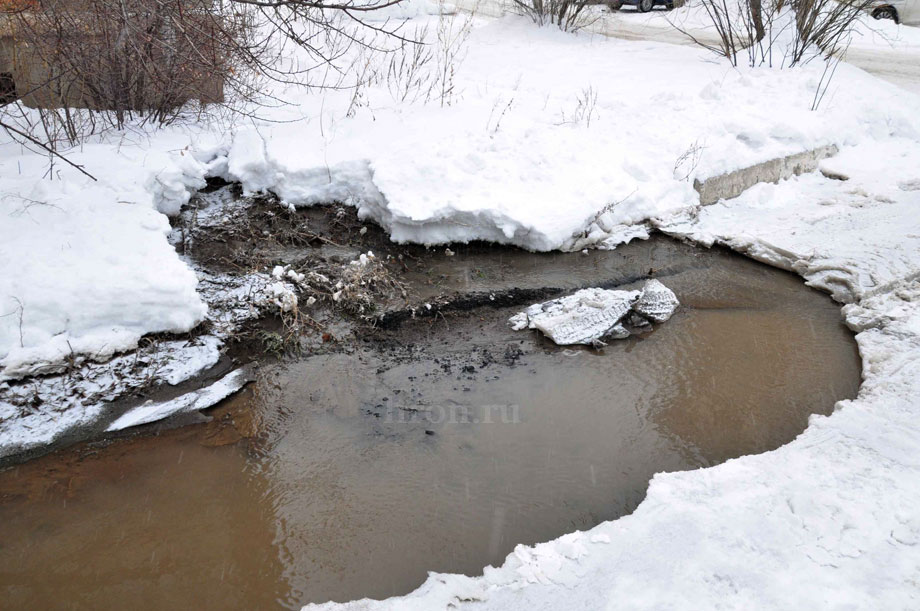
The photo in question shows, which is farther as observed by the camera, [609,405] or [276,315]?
[276,315]

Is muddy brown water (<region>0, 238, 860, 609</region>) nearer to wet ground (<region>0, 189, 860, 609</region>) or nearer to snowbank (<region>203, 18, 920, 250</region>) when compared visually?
wet ground (<region>0, 189, 860, 609</region>)

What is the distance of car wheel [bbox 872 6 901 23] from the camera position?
1400 cm

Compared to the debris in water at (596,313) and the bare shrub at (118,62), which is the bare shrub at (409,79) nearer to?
the bare shrub at (118,62)

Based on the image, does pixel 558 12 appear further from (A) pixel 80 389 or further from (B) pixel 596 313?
(A) pixel 80 389

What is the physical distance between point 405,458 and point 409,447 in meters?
0.10

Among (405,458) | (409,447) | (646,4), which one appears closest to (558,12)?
(646,4)

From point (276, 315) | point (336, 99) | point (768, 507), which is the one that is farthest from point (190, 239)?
point (768, 507)

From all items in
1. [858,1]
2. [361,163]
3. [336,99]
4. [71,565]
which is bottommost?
[71,565]

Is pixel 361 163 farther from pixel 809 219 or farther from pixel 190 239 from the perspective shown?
pixel 809 219

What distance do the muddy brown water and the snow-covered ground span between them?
403mm

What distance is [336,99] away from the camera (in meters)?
8.00

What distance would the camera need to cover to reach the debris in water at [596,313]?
17.6 feet

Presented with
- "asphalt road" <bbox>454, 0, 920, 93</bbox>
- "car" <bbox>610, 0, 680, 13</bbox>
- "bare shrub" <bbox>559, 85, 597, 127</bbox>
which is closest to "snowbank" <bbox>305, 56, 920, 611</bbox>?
"bare shrub" <bbox>559, 85, 597, 127</bbox>

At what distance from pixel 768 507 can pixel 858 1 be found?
10207 millimetres
